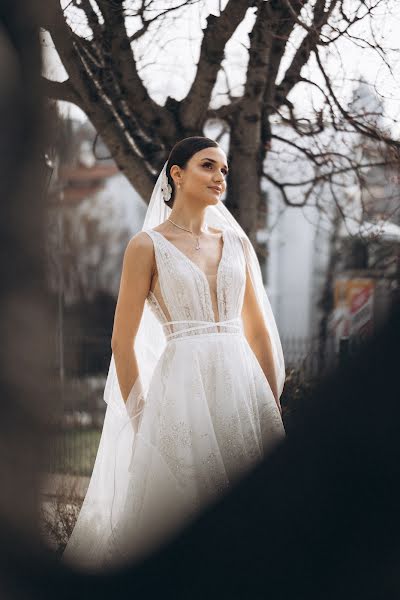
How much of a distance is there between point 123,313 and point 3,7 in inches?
57.8

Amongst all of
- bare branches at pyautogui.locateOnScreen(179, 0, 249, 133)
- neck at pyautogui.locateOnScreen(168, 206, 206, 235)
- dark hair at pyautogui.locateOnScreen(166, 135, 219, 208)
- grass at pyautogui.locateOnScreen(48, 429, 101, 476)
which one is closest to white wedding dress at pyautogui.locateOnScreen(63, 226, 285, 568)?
neck at pyautogui.locateOnScreen(168, 206, 206, 235)

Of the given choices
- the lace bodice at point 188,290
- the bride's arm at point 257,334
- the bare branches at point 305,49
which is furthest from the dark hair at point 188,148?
the bare branches at point 305,49

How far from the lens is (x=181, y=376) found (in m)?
2.23

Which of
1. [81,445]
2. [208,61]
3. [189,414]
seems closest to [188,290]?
[189,414]

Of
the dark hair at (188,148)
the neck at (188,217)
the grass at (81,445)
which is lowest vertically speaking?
the grass at (81,445)

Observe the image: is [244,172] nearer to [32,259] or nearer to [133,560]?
[133,560]

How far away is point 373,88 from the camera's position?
3.03 metres

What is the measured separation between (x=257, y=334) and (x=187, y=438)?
519 mm

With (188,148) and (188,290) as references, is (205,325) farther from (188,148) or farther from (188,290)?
(188,148)

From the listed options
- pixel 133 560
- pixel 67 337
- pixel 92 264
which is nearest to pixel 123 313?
pixel 133 560

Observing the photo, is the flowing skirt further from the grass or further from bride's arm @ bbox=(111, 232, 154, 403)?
the grass

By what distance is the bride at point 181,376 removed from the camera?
215 cm

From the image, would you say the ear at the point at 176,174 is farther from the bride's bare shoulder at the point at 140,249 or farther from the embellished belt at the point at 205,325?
the embellished belt at the point at 205,325

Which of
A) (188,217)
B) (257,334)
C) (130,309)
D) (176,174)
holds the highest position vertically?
(176,174)
